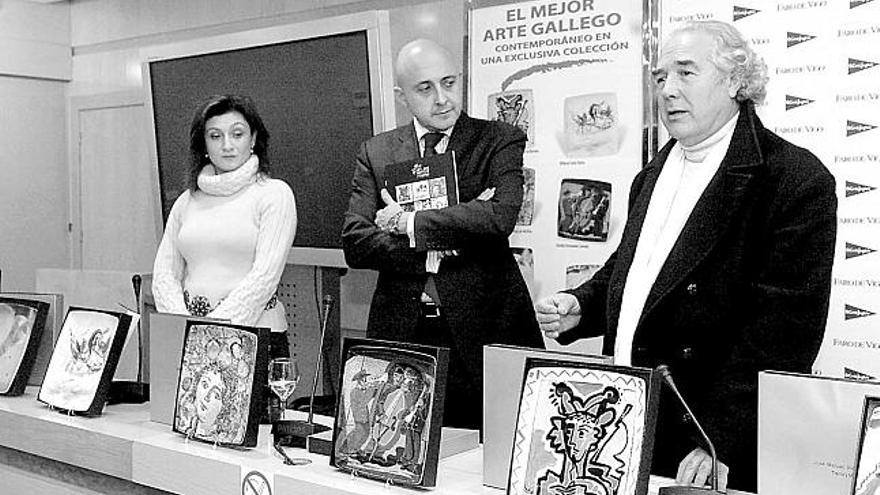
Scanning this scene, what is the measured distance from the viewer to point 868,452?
126 centimetres

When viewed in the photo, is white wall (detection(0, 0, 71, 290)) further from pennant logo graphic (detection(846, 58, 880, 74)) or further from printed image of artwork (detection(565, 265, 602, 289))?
pennant logo graphic (detection(846, 58, 880, 74))

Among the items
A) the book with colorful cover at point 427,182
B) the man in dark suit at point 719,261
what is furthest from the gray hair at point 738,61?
the book with colorful cover at point 427,182

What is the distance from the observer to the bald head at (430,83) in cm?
278

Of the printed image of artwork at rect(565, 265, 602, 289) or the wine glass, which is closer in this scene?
the wine glass

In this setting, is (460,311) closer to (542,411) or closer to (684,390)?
(684,390)

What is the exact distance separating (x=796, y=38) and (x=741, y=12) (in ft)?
0.63

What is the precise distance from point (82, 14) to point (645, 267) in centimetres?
445

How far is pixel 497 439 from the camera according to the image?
1618 mm

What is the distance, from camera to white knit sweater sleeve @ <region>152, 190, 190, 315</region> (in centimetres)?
274

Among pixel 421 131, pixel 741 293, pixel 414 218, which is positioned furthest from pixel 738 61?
pixel 421 131

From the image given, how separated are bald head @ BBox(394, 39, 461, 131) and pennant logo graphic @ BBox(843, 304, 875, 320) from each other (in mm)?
1226

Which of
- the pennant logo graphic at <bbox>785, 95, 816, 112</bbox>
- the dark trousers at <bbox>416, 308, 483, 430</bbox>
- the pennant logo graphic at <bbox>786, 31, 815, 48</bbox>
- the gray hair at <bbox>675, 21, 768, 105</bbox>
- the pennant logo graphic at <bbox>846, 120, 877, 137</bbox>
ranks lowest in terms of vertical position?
the dark trousers at <bbox>416, 308, 483, 430</bbox>

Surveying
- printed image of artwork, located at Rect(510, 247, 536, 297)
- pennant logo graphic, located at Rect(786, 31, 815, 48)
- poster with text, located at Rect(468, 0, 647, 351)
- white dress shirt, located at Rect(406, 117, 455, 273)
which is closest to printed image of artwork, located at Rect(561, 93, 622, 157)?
poster with text, located at Rect(468, 0, 647, 351)

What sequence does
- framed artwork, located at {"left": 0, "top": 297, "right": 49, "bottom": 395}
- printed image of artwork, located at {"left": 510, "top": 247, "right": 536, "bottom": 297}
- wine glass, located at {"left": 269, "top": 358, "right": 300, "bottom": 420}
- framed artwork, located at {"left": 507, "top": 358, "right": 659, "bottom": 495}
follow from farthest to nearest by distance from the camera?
1. printed image of artwork, located at {"left": 510, "top": 247, "right": 536, "bottom": 297}
2. framed artwork, located at {"left": 0, "top": 297, "right": 49, "bottom": 395}
3. wine glass, located at {"left": 269, "top": 358, "right": 300, "bottom": 420}
4. framed artwork, located at {"left": 507, "top": 358, "right": 659, "bottom": 495}
